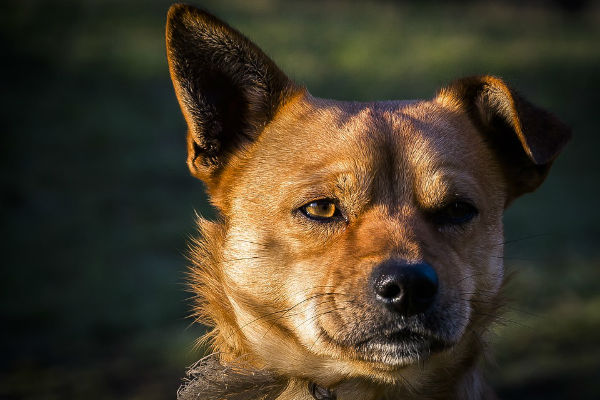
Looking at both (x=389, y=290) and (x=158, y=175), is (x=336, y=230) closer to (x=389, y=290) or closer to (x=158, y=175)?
(x=389, y=290)

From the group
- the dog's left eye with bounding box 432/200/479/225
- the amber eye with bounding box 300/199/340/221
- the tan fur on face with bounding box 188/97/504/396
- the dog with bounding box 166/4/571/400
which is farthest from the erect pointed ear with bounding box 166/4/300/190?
the dog's left eye with bounding box 432/200/479/225

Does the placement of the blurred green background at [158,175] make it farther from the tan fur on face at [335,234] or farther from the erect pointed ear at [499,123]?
the tan fur on face at [335,234]

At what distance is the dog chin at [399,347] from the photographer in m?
2.83

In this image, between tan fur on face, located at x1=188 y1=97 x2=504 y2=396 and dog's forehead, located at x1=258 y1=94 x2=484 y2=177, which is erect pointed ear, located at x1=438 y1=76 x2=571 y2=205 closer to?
dog's forehead, located at x1=258 y1=94 x2=484 y2=177

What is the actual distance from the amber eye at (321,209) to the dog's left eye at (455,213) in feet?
1.57

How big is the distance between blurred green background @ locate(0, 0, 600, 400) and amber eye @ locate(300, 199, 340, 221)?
1.04 meters

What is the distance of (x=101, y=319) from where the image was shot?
679 centimetres

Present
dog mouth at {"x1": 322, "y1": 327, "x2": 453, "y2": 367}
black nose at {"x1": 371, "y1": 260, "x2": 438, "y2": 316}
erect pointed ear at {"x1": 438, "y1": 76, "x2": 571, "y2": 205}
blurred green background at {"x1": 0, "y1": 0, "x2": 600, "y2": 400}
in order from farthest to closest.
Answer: blurred green background at {"x1": 0, "y1": 0, "x2": 600, "y2": 400} < erect pointed ear at {"x1": 438, "y1": 76, "x2": 571, "y2": 205} < dog mouth at {"x1": 322, "y1": 327, "x2": 453, "y2": 367} < black nose at {"x1": 371, "y1": 260, "x2": 438, "y2": 316}

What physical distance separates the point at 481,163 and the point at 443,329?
104 cm

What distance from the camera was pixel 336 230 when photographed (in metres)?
3.10

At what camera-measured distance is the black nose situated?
107 inches

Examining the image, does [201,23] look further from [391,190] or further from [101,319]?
[101,319]

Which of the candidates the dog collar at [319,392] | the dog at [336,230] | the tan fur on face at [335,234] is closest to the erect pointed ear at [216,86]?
the dog at [336,230]

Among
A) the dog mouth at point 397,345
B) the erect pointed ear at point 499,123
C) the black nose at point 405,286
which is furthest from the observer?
the erect pointed ear at point 499,123
